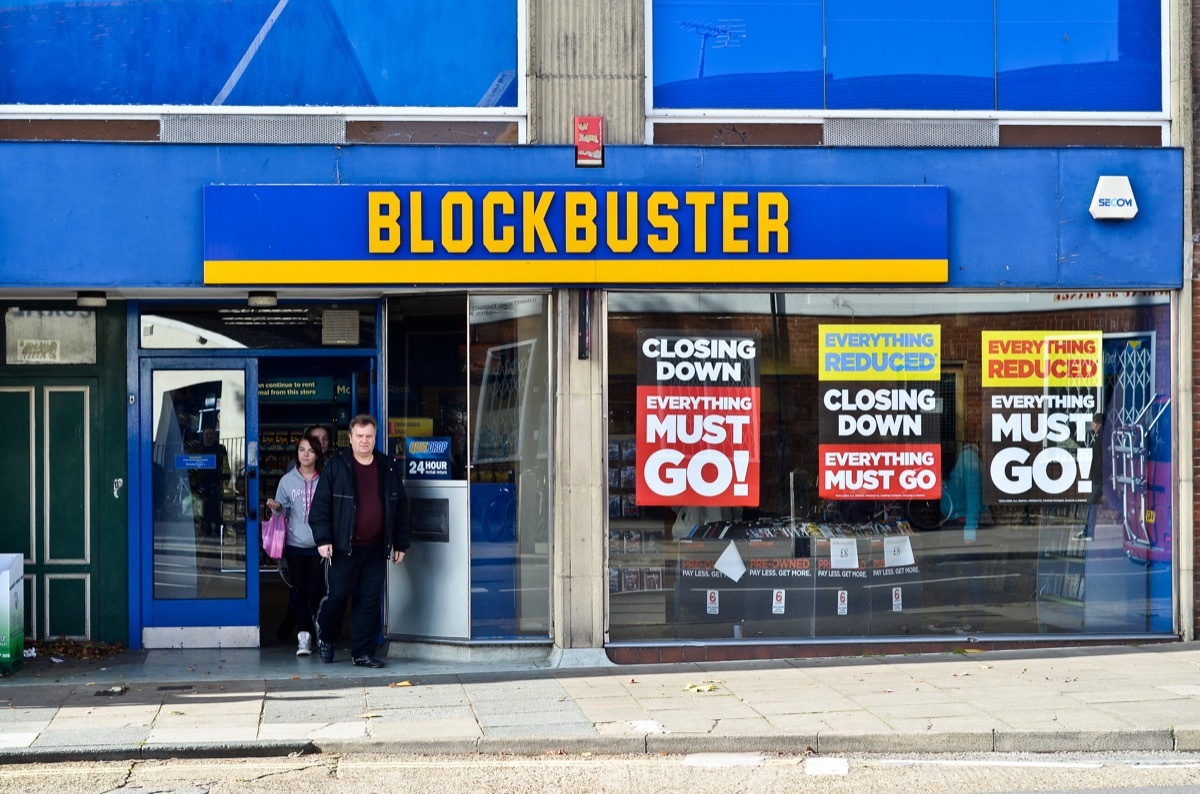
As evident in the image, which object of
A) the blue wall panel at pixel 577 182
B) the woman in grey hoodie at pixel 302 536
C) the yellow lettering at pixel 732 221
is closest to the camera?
the blue wall panel at pixel 577 182

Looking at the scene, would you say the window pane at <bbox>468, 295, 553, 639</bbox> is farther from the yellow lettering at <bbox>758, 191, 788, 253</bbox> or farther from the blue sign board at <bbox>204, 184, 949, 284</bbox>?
the yellow lettering at <bbox>758, 191, 788, 253</bbox>

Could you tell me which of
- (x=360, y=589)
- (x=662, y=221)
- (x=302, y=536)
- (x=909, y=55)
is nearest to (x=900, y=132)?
(x=909, y=55)

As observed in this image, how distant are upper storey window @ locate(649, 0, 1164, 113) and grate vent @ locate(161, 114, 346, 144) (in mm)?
2580

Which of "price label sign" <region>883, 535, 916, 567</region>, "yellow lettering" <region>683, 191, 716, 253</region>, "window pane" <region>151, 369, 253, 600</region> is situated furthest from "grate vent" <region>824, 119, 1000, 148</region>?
"window pane" <region>151, 369, 253, 600</region>

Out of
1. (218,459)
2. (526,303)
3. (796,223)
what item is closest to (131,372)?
(218,459)

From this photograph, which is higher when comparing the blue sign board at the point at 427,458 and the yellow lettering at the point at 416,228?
the yellow lettering at the point at 416,228

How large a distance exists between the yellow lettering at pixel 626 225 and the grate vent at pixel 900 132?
171cm

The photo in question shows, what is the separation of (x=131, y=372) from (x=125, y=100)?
2.23 m

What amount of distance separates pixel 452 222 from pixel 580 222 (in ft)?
3.19

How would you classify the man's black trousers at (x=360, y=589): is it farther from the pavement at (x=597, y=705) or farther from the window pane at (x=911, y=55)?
the window pane at (x=911, y=55)

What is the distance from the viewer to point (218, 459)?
457 inches

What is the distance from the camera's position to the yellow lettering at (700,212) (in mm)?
10469

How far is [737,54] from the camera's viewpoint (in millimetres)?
10922

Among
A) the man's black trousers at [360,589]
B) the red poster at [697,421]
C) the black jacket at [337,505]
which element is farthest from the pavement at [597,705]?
the red poster at [697,421]
